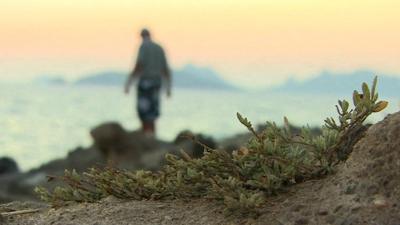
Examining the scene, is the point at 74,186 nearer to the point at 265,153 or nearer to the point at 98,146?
the point at 265,153

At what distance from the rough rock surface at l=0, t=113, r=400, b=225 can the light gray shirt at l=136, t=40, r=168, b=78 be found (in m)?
11.9

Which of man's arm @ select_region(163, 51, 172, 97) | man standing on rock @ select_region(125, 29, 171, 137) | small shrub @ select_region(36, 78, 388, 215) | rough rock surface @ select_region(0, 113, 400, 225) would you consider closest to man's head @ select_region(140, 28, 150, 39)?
man standing on rock @ select_region(125, 29, 171, 137)

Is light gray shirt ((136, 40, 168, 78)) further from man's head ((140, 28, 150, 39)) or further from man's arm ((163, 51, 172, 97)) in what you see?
man's head ((140, 28, 150, 39))

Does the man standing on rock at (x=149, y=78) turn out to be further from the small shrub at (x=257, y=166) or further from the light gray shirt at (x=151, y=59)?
the small shrub at (x=257, y=166)

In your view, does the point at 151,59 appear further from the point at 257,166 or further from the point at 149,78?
the point at 257,166

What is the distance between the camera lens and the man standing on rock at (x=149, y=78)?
15.7 meters

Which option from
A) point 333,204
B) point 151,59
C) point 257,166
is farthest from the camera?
point 151,59

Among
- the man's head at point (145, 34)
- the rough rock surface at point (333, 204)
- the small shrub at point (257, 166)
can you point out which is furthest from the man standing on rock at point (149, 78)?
the rough rock surface at point (333, 204)

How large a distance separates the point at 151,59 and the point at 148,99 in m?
1.01

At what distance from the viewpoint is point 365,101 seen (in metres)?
3.62

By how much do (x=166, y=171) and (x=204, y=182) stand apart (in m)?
0.30

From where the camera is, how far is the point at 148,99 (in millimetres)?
16281

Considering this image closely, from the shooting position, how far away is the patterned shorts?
52.7 feet

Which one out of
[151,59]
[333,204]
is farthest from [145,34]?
[333,204]
